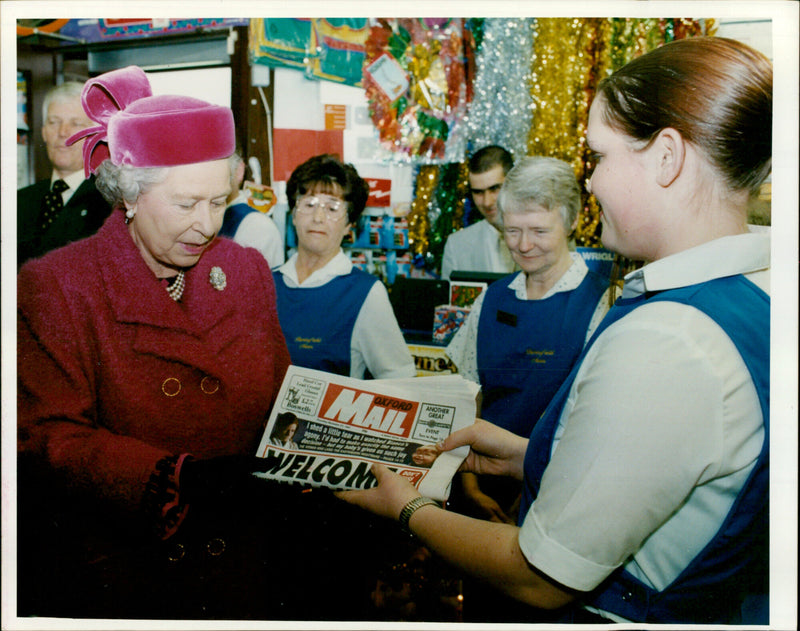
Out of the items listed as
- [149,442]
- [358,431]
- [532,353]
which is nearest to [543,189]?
[532,353]

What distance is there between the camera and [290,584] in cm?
170

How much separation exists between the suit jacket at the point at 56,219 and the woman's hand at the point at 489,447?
115 cm

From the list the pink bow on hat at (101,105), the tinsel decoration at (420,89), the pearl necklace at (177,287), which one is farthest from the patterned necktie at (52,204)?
the tinsel decoration at (420,89)

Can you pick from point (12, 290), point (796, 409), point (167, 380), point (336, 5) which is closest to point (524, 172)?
point (336, 5)

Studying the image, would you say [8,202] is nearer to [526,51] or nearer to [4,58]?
[4,58]

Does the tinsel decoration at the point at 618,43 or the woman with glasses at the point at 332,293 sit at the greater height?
the tinsel decoration at the point at 618,43

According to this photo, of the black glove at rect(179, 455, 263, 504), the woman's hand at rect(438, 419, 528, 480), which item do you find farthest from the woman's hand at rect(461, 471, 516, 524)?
the black glove at rect(179, 455, 263, 504)

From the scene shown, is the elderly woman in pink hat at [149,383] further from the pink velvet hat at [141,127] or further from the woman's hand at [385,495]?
the woman's hand at [385,495]

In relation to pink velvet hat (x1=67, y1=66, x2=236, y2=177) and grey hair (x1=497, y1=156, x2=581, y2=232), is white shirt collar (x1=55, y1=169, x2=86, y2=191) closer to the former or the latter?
pink velvet hat (x1=67, y1=66, x2=236, y2=177)

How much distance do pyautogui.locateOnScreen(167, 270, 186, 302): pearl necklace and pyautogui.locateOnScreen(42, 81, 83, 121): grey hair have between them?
67 centimetres

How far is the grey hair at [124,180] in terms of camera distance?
1446 millimetres

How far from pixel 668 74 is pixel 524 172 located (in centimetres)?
62

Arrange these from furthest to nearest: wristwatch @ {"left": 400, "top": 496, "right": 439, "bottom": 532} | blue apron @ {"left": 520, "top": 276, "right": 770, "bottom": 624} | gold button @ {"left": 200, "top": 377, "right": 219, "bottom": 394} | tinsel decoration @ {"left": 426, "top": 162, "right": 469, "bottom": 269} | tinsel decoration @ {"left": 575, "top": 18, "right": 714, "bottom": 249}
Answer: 1. tinsel decoration @ {"left": 426, "top": 162, "right": 469, "bottom": 269}
2. tinsel decoration @ {"left": 575, "top": 18, "right": 714, "bottom": 249}
3. gold button @ {"left": 200, "top": 377, "right": 219, "bottom": 394}
4. wristwatch @ {"left": 400, "top": 496, "right": 439, "bottom": 532}
5. blue apron @ {"left": 520, "top": 276, "right": 770, "bottom": 624}

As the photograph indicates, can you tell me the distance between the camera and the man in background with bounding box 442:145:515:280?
1715 mm
